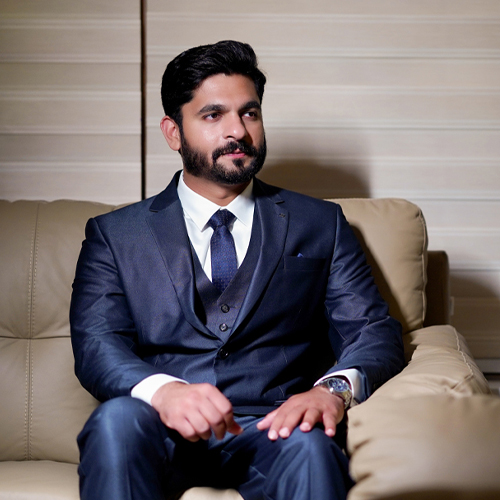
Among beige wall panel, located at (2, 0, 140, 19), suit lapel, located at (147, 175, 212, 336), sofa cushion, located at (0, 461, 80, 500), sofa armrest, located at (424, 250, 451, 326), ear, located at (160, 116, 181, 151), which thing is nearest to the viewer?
sofa cushion, located at (0, 461, 80, 500)

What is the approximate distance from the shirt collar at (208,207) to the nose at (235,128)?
0.16 meters

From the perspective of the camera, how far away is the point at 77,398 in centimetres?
176

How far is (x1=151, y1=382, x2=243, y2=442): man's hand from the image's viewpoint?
48.0 inches

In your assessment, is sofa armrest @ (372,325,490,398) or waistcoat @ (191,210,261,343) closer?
sofa armrest @ (372,325,490,398)

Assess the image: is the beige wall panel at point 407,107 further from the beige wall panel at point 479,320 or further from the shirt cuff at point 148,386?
the shirt cuff at point 148,386

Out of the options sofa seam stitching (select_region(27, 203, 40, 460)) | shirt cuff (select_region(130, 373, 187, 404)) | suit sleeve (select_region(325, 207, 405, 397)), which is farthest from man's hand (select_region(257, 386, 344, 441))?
sofa seam stitching (select_region(27, 203, 40, 460))

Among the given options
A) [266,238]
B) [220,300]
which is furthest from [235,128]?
[220,300]

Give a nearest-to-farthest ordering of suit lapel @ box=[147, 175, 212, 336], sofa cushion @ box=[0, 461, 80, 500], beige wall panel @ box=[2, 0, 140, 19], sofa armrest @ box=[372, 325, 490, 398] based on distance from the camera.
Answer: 1. sofa armrest @ box=[372, 325, 490, 398]
2. sofa cushion @ box=[0, 461, 80, 500]
3. suit lapel @ box=[147, 175, 212, 336]
4. beige wall panel @ box=[2, 0, 140, 19]

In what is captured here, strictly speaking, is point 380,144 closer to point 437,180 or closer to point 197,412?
point 437,180

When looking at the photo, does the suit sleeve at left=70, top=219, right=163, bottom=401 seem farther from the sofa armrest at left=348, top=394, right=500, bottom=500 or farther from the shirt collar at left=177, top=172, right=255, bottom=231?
the sofa armrest at left=348, top=394, right=500, bottom=500

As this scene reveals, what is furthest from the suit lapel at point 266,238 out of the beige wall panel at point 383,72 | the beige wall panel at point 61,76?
the beige wall panel at point 61,76

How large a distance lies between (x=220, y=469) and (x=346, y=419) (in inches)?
12.4

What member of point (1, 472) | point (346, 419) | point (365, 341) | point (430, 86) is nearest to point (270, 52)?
point (430, 86)

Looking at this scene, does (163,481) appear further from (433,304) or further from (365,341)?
(433,304)
